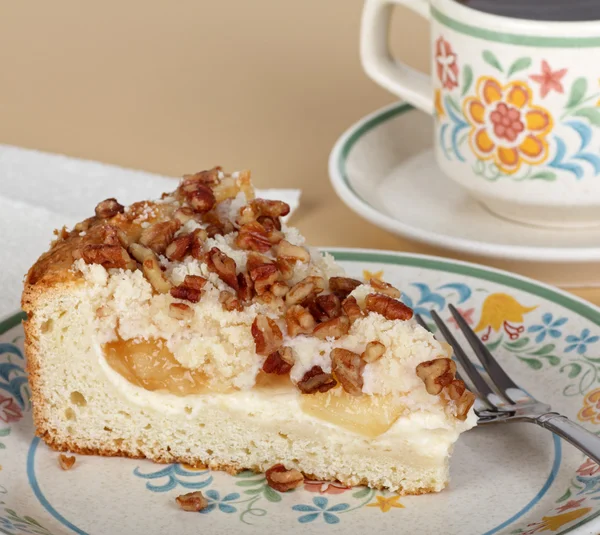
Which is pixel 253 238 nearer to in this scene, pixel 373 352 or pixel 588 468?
pixel 373 352

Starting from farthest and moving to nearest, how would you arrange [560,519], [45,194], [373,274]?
[45,194]
[373,274]
[560,519]

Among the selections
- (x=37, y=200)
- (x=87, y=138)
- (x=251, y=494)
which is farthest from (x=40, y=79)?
(x=251, y=494)

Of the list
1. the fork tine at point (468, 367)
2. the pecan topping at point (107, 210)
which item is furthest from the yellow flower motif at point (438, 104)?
the pecan topping at point (107, 210)

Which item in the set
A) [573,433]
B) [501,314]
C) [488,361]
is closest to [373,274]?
[501,314]

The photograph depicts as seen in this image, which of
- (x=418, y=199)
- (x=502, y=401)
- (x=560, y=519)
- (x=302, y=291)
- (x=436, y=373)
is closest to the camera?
(x=560, y=519)

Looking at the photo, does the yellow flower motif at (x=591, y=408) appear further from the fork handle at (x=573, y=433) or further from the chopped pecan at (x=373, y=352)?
the chopped pecan at (x=373, y=352)

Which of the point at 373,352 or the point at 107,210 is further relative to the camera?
the point at 107,210
